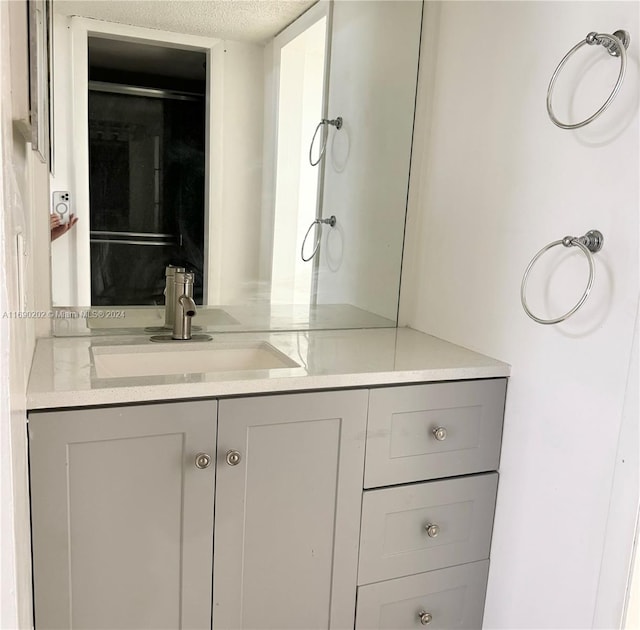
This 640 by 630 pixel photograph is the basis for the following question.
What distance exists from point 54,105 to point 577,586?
1.56 metres

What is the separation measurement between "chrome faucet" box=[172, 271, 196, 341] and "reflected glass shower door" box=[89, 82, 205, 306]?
81mm

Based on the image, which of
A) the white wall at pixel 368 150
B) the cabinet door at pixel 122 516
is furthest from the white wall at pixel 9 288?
the white wall at pixel 368 150

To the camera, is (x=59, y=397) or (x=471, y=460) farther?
(x=471, y=460)

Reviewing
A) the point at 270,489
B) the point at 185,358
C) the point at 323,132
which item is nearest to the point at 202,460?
the point at 270,489

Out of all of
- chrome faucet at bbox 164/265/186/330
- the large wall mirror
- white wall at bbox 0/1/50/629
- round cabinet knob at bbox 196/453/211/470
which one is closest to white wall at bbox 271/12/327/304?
the large wall mirror

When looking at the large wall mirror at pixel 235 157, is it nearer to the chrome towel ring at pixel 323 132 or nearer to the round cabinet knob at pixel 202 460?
the chrome towel ring at pixel 323 132

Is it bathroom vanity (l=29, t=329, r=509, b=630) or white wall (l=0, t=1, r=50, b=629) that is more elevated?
white wall (l=0, t=1, r=50, b=629)

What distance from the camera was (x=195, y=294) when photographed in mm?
1650

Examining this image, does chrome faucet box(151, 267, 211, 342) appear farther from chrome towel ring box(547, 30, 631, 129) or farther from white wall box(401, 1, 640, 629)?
chrome towel ring box(547, 30, 631, 129)

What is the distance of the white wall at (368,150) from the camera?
68.0 inches

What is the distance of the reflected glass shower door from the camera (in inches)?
58.2

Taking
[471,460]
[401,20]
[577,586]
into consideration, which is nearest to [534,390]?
[471,460]

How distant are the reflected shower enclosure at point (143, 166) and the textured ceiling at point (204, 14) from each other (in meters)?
0.06

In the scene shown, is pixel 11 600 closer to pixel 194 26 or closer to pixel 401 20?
pixel 194 26
